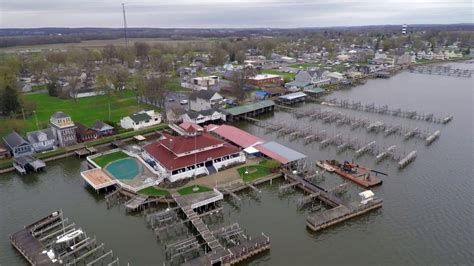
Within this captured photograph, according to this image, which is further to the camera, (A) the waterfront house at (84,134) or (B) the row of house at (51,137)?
(A) the waterfront house at (84,134)

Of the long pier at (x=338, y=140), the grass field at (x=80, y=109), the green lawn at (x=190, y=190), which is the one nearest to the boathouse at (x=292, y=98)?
the long pier at (x=338, y=140)

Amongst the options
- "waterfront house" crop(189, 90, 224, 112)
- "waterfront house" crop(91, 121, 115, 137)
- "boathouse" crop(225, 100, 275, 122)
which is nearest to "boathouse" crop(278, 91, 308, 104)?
"boathouse" crop(225, 100, 275, 122)

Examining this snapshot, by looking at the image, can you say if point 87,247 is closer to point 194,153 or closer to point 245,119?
point 194,153

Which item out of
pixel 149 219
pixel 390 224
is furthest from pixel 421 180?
pixel 149 219

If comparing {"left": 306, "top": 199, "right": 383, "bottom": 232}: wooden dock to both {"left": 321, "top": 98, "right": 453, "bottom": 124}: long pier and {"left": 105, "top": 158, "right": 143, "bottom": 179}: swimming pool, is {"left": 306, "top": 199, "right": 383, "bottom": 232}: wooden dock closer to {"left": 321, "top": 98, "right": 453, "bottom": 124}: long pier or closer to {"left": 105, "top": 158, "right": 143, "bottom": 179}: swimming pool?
{"left": 105, "top": 158, "right": 143, "bottom": 179}: swimming pool

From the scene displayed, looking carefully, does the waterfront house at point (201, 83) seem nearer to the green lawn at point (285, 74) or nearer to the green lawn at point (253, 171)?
the green lawn at point (285, 74)
